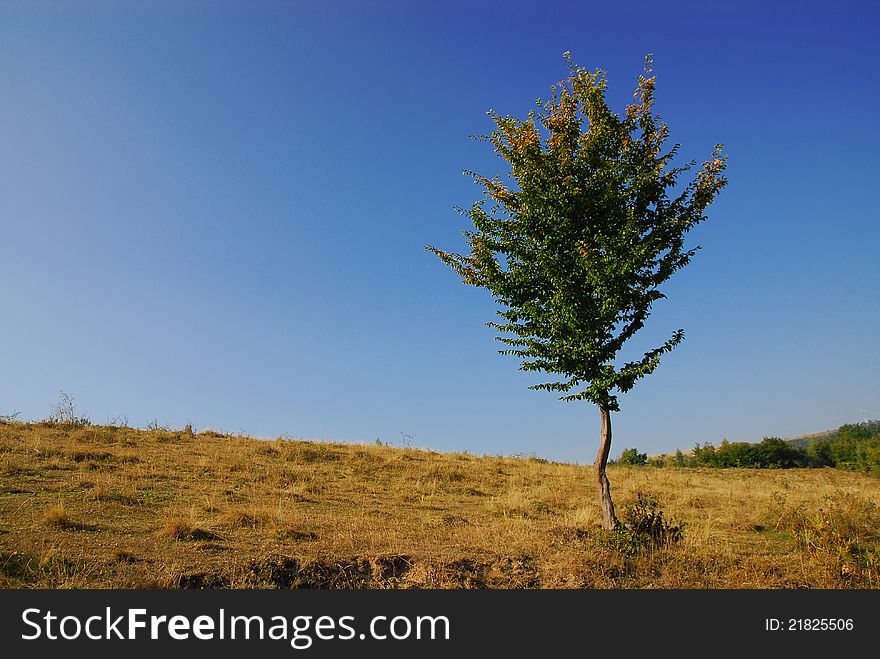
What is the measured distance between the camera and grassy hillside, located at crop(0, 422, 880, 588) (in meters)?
9.03

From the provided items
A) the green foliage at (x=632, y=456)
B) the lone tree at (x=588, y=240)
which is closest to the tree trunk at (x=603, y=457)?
the lone tree at (x=588, y=240)

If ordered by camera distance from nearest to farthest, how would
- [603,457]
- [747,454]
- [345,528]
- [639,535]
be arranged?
[639,535], [345,528], [603,457], [747,454]

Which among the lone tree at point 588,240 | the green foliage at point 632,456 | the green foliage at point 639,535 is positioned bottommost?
the green foliage at point 632,456

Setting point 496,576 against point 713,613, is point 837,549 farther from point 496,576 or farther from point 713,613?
point 496,576

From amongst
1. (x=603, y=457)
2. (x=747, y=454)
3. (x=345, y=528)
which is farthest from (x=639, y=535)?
(x=747, y=454)

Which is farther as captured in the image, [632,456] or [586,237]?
[632,456]

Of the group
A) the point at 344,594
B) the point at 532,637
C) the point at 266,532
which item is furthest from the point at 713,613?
the point at 266,532

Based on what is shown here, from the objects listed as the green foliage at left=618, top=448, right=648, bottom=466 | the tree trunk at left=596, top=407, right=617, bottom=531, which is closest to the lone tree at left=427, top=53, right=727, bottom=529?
the tree trunk at left=596, top=407, right=617, bottom=531

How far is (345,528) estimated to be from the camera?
12742 millimetres

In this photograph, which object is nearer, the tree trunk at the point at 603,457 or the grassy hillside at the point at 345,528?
the grassy hillside at the point at 345,528

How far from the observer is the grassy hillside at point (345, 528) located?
29.6 ft

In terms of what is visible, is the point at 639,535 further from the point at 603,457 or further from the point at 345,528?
the point at 345,528

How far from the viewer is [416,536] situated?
485 inches

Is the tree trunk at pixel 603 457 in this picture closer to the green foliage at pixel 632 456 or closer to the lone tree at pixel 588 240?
the lone tree at pixel 588 240
